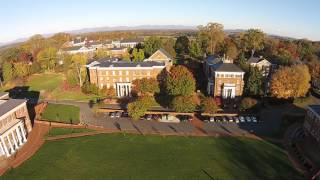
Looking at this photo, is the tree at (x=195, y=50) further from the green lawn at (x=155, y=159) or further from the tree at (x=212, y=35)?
the green lawn at (x=155, y=159)

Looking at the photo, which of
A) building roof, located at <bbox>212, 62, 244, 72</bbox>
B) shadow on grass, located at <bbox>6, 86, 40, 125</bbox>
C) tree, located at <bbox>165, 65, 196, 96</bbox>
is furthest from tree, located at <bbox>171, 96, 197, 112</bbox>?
shadow on grass, located at <bbox>6, 86, 40, 125</bbox>

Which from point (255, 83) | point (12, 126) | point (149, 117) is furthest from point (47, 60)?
point (255, 83)

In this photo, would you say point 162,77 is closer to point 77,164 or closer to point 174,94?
point 174,94

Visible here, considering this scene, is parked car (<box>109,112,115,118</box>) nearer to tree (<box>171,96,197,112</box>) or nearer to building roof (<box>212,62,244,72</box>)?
tree (<box>171,96,197,112</box>)

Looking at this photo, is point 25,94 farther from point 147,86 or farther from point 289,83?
point 289,83

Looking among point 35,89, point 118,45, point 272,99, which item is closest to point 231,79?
point 272,99

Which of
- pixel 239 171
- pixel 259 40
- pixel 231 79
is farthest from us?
pixel 259 40
